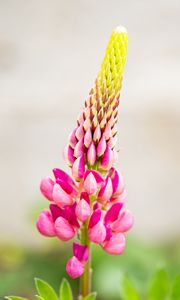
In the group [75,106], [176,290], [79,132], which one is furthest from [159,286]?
[75,106]

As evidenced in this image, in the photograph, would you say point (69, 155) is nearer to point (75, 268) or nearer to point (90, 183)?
point (90, 183)

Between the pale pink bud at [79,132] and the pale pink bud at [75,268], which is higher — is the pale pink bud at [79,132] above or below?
above

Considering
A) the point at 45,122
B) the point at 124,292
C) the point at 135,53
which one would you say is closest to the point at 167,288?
the point at 124,292

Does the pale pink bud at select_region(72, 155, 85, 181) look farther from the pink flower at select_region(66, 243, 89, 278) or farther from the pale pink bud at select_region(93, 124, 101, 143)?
the pink flower at select_region(66, 243, 89, 278)

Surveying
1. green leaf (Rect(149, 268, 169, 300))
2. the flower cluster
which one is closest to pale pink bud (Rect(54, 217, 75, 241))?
the flower cluster

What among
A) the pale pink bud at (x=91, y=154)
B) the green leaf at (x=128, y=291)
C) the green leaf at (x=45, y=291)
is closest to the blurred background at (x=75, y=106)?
the green leaf at (x=128, y=291)

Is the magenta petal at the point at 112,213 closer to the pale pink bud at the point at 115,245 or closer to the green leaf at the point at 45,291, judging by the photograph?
the pale pink bud at the point at 115,245
